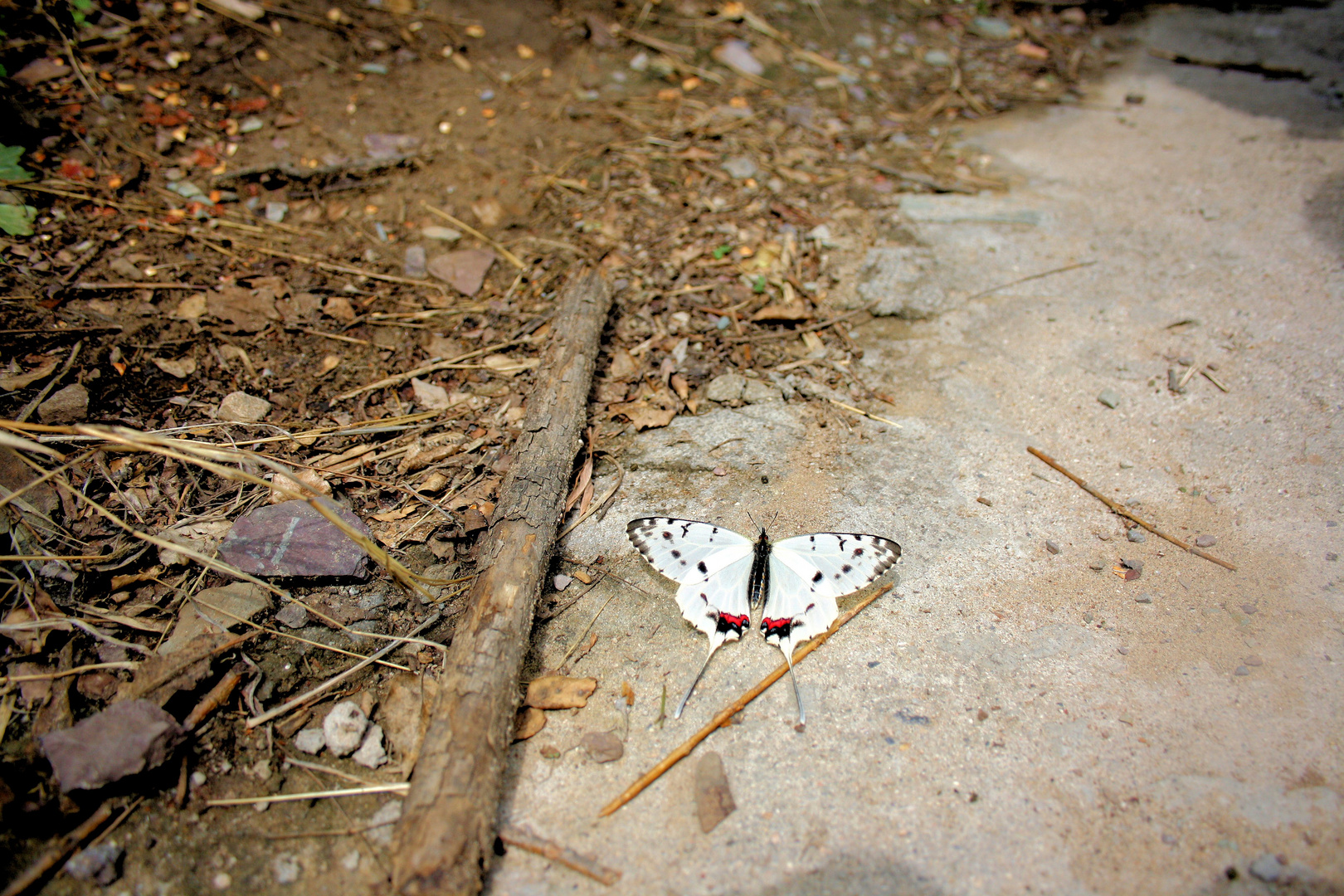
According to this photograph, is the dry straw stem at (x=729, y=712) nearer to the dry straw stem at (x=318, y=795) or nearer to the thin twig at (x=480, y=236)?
the dry straw stem at (x=318, y=795)

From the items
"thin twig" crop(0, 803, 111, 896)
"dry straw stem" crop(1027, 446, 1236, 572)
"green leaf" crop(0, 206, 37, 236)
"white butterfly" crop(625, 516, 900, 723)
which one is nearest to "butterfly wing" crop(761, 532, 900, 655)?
"white butterfly" crop(625, 516, 900, 723)

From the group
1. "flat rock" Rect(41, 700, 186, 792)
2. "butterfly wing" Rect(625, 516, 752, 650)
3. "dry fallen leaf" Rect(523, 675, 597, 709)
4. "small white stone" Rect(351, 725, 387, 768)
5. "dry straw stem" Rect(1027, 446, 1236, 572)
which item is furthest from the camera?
"dry straw stem" Rect(1027, 446, 1236, 572)

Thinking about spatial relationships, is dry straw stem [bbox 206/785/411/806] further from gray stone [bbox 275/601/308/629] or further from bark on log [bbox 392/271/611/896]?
gray stone [bbox 275/601/308/629]

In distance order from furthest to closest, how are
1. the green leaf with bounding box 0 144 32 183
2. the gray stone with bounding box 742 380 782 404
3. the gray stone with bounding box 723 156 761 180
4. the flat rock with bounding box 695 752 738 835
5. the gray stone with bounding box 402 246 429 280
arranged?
the gray stone with bounding box 723 156 761 180, the gray stone with bounding box 402 246 429 280, the green leaf with bounding box 0 144 32 183, the gray stone with bounding box 742 380 782 404, the flat rock with bounding box 695 752 738 835

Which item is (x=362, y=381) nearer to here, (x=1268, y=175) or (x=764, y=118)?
(x=764, y=118)

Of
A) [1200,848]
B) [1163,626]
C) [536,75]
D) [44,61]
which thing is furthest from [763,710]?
[44,61]

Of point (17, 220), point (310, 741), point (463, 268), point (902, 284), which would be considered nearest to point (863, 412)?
point (902, 284)
